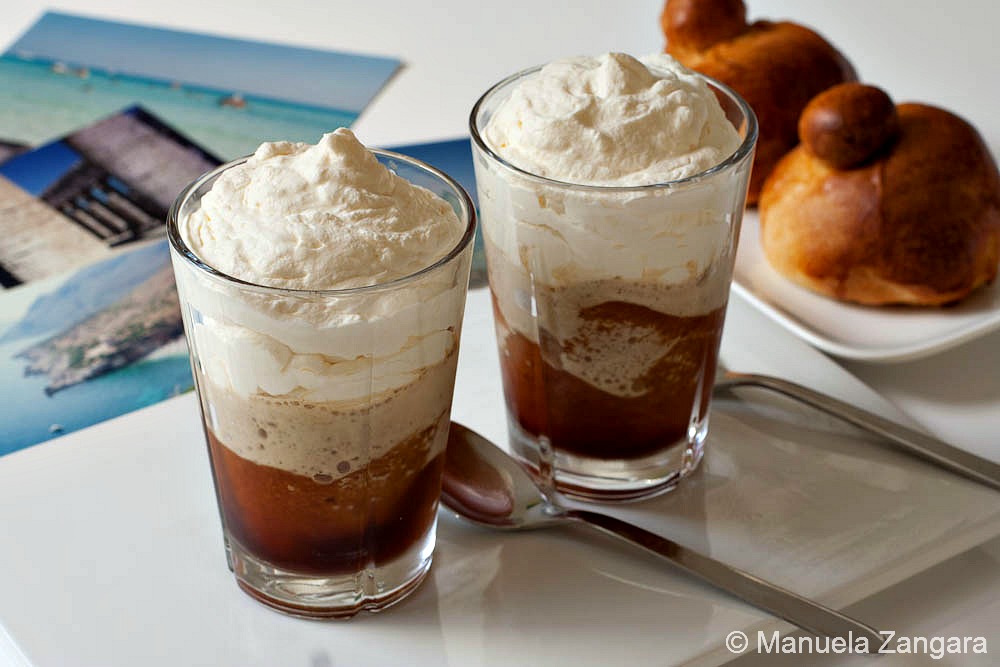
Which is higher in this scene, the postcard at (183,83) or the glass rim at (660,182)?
the glass rim at (660,182)

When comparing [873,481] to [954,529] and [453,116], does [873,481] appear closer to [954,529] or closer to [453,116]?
[954,529]

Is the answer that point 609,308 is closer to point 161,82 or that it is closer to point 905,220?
point 905,220

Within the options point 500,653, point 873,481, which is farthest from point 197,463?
point 873,481

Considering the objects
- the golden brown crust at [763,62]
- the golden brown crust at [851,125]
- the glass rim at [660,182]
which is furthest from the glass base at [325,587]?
the golden brown crust at [763,62]

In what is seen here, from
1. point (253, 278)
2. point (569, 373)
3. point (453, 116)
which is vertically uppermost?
point (253, 278)

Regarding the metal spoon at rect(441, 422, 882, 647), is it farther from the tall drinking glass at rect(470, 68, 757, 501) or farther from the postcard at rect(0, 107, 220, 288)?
the postcard at rect(0, 107, 220, 288)

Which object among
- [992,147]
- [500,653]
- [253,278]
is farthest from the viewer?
[992,147]

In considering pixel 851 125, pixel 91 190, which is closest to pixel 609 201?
pixel 851 125

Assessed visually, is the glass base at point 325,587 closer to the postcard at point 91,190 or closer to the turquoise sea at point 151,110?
the postcard at point 91,190
